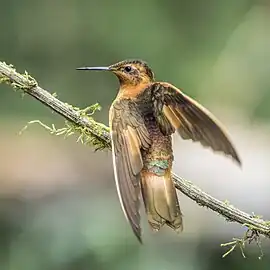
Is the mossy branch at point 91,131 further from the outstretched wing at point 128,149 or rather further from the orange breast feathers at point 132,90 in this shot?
the orange breast feathers at point 132,90

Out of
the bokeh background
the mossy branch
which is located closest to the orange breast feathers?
the mossy branch

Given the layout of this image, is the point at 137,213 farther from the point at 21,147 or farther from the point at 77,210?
the point at 21,147

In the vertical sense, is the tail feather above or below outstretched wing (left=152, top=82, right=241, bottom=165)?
below

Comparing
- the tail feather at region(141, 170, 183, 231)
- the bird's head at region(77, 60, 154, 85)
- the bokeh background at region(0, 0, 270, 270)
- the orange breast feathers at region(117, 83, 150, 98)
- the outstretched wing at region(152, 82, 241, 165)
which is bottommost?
the tail feather at region(141, 170, 183, 231)

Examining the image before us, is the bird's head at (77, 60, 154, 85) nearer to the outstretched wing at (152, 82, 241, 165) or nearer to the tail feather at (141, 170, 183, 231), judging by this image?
the outstretched wing at (152, 82, 241, 165)

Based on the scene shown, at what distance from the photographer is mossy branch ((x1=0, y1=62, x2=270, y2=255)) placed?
1500 millimetres

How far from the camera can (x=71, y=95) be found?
750cm

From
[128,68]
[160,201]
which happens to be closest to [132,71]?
[128,68]

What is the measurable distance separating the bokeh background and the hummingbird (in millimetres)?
574

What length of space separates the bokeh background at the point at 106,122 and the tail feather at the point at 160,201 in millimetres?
712

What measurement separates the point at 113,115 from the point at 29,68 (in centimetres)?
589

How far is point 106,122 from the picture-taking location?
674cm

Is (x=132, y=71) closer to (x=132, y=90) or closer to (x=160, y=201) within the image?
(x=132, y=90)

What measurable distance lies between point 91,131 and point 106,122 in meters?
5.14
